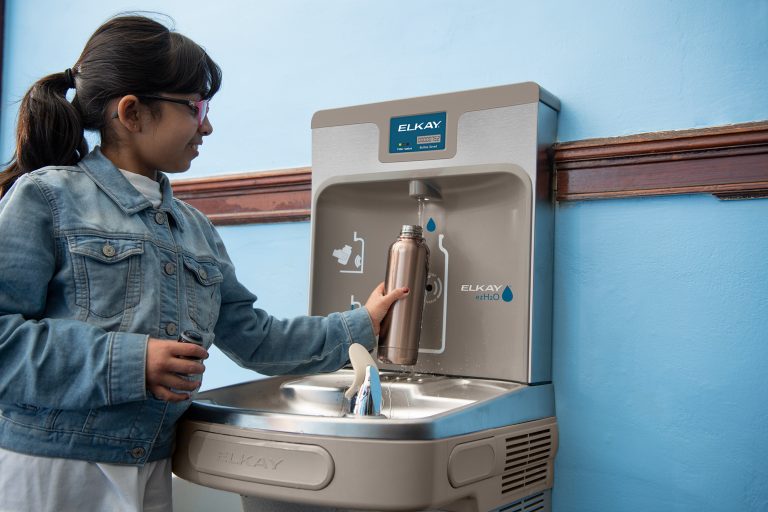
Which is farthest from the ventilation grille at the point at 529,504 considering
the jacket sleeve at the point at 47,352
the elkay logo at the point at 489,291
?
the jacket sleeve at the point at 47,352

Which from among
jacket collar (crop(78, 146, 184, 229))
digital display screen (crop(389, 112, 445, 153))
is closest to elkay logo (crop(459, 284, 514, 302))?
digital display screen (crop(389, 112, 445, 153))

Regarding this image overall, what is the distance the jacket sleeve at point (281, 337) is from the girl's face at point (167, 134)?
0.16 meters

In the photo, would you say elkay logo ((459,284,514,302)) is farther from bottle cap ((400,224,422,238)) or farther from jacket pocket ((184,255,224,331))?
jacket pocket ((184,255,224,331))

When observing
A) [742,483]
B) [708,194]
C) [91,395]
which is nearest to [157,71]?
[91,395]

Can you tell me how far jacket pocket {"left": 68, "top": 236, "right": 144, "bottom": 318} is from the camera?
85 centimetres

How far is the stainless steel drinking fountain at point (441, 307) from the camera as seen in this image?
2.79ft

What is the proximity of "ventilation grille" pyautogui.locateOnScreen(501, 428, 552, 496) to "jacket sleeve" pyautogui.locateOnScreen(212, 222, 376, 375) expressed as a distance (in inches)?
9.6

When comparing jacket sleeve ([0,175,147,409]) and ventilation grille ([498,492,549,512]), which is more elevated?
jacket sleeve ([0,175,147,409])

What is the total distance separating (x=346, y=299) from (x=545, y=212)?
1.14 ft

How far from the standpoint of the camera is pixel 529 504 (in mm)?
1069

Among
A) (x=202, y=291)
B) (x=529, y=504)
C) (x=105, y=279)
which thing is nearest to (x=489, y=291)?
(x=529, y=504)

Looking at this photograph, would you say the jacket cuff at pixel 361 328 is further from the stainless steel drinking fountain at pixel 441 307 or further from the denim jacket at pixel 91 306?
the denim jacket at pixel 91 306

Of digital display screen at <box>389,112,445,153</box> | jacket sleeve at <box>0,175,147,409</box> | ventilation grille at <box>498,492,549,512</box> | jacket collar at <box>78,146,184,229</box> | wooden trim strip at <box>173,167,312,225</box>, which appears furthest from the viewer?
wooden trim strip at <box>173,167,312,225</box>

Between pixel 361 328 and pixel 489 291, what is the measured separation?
0.19 metres
